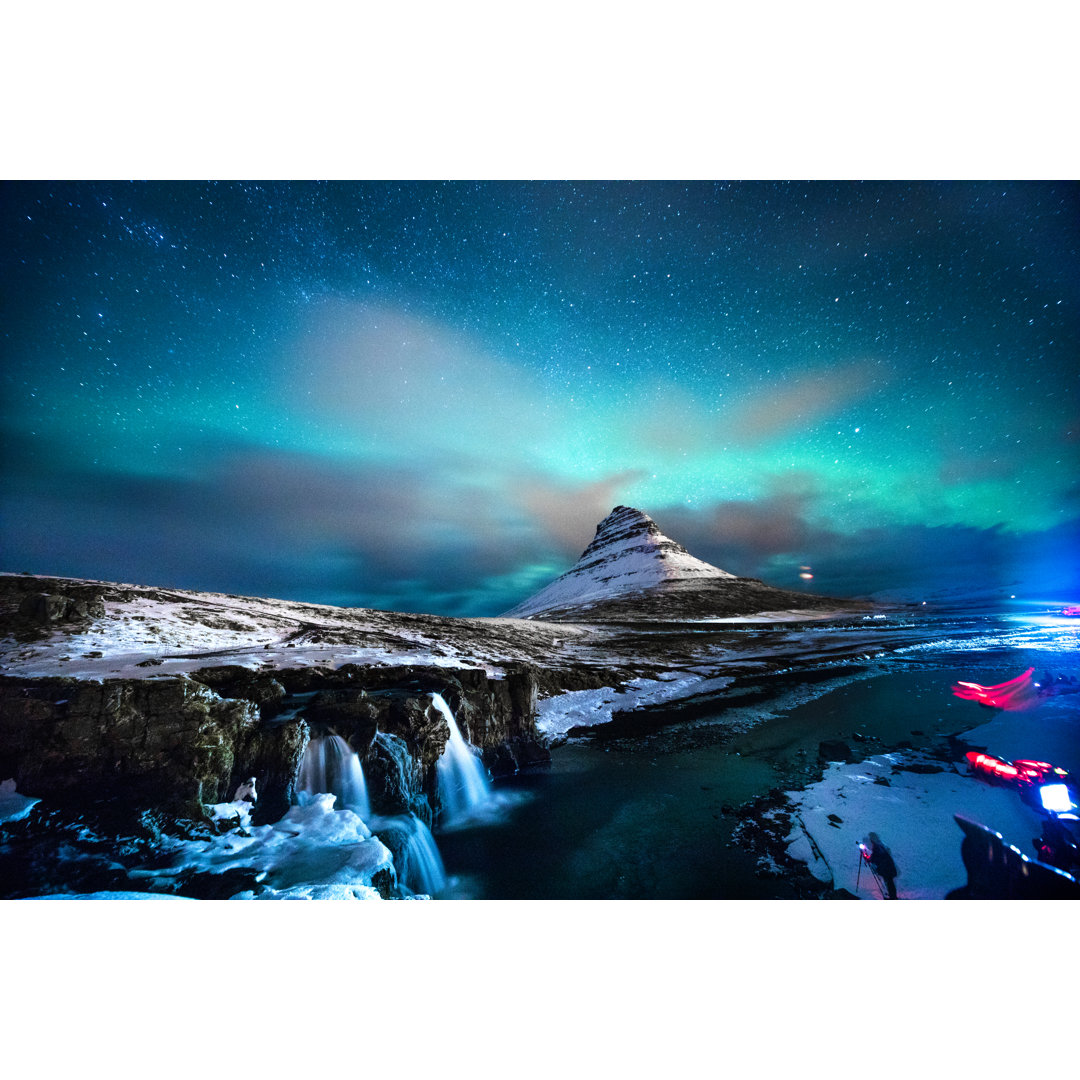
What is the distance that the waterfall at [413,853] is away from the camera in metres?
4.70

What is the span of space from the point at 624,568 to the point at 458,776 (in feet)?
327

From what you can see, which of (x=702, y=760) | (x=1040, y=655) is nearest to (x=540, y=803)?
(x=702, y=760)

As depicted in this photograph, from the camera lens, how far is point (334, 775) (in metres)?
5.72

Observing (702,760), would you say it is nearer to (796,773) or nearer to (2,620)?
(796,773)

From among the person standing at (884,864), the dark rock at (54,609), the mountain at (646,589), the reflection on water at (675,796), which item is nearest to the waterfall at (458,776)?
the reflection on water at (675,796)

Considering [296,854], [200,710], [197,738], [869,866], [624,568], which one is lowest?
[869,866]

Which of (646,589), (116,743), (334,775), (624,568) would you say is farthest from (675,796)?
(624,568)

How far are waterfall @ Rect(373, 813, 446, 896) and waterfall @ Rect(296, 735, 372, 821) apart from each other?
0.52m

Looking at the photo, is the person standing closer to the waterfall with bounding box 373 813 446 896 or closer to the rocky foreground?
the waterfall with bounding box 373 813 446 896

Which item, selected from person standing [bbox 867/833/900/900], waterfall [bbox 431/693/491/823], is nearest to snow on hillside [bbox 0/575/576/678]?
waterfall [bbox 431/693/491/823]

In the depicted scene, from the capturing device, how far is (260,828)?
4773 mm

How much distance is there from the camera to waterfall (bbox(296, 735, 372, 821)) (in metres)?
5.58

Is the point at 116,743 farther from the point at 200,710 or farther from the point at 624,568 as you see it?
the point at 624,568

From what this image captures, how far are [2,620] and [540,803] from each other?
44.7 ft
